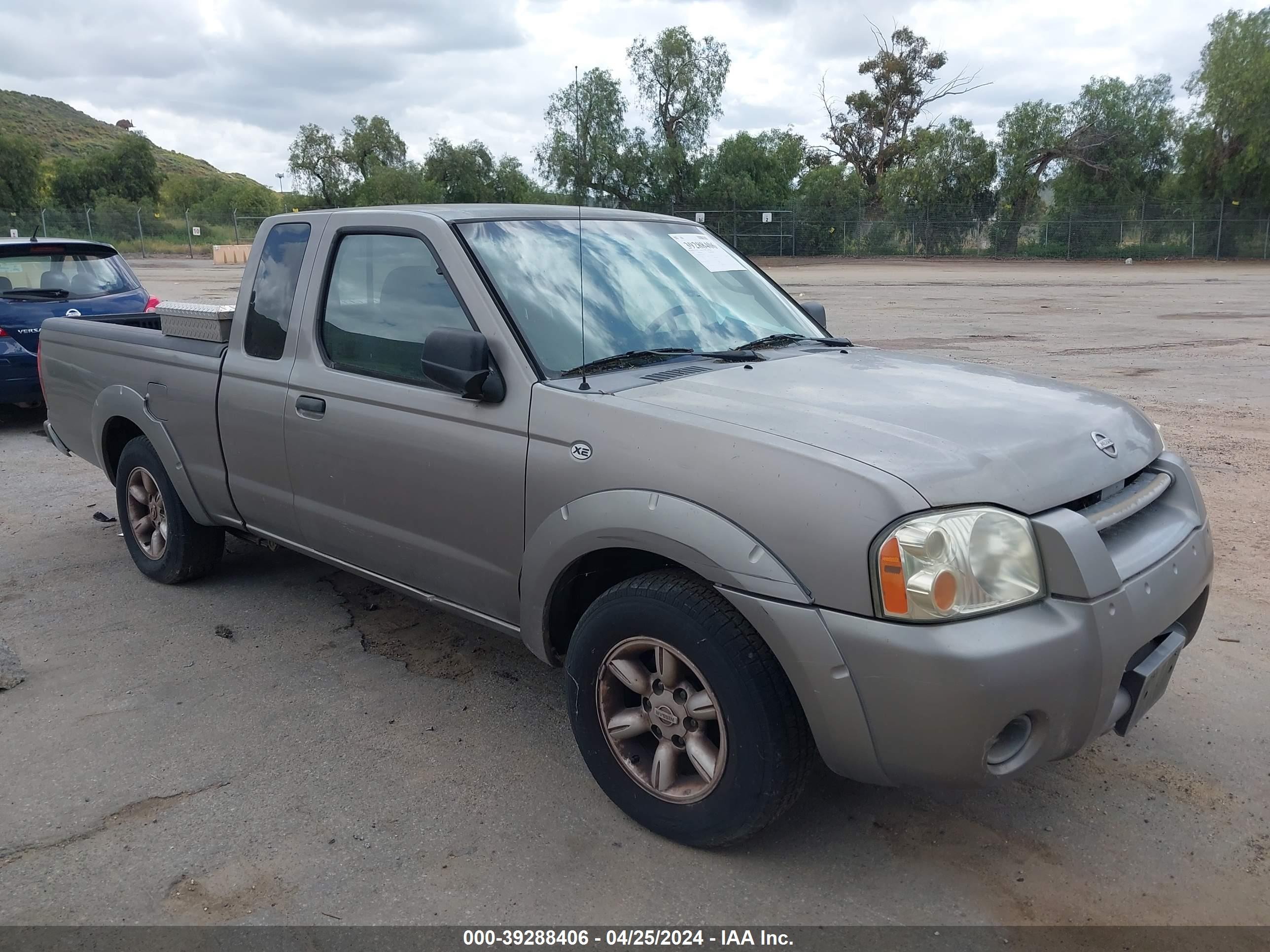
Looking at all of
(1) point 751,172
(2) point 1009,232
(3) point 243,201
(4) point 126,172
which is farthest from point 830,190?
(4) point 126,172

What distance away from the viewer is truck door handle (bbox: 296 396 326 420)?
3.90m

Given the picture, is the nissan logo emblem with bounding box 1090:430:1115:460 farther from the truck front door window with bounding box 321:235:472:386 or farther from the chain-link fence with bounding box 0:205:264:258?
the chain-link fence with bounding box 0:205:264:258

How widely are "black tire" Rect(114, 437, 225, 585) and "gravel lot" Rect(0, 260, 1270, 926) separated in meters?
0.13

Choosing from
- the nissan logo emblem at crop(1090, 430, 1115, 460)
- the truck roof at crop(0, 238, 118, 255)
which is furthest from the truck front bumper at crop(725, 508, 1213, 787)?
the truck roof at crop(0, 238, 118, 255)

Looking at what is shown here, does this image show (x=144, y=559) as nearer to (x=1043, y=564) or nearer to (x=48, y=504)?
(x=48, y=504)

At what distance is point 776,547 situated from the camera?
2.54 meters

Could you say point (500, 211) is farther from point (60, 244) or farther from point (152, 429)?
point (60, 244)

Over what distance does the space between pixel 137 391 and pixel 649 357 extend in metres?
2.89

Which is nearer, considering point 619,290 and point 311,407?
point 619,290

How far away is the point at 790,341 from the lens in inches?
157

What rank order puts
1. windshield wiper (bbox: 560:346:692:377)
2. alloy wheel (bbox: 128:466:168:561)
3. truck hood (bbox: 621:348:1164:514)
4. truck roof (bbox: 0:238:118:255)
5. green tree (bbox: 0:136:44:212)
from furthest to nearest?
green tree (bbox: 0:136:44:212) → truck roof (bbox: 0:238:118:255) → alloy wheel (bbox: 128:466:168:561) → windshield wiper (bbox: 560:346:692:377) → truck hood (bbox: 621:348:1164:514)

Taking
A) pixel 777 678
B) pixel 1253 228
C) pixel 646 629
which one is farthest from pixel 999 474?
pixel 1253 228

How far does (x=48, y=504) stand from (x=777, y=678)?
6.18 metres

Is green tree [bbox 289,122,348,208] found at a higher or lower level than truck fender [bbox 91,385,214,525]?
higher
